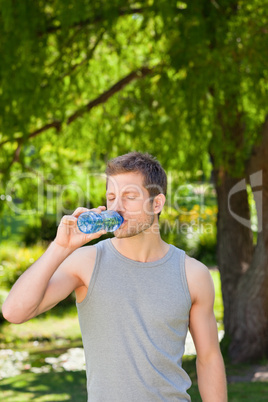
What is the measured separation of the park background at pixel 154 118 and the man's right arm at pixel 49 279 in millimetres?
4375

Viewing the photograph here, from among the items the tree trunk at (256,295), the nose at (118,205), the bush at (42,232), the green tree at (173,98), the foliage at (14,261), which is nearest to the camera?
the nose at (118,205)

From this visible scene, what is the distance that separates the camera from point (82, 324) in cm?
222

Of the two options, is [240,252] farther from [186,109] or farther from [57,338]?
[57,338]

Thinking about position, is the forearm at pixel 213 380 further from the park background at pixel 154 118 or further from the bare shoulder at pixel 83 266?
the park background at pixel 154 118

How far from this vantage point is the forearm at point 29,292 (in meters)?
2.01

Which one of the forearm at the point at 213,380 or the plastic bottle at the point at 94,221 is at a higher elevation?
the plastic bottle at the point at 94,221

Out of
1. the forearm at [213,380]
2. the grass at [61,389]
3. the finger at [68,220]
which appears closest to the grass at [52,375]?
the grass at [61,389]

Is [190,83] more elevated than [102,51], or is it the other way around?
[102,51]

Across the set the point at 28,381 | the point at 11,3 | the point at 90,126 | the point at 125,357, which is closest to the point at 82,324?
the point at 125,357

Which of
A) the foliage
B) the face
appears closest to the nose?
the face

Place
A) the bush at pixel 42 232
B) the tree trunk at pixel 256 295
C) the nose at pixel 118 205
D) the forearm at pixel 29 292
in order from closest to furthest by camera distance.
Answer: the forearm at pixel 29 292 → the nose at pixel 118 205 → the tree trunk at pixel 256 295 → the bush at pixel 42 232

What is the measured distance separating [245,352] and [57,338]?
466cm

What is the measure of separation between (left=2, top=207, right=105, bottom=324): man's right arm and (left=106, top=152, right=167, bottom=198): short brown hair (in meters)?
0.20

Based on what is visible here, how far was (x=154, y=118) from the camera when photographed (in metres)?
8.09
